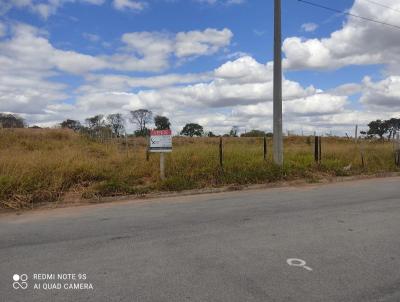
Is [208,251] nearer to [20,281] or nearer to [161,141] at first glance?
[20,281]

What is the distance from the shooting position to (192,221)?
295 inches

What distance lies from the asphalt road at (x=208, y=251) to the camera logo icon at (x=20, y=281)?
0.06 metres

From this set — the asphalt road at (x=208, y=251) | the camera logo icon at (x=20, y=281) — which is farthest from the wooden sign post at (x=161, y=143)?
Answer: the camera logo icon at (x=20, y=281)

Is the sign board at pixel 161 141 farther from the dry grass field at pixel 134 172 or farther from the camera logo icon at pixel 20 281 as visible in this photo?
the camera logo icon at pixel 20 281

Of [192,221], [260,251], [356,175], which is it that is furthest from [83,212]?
[356,175]

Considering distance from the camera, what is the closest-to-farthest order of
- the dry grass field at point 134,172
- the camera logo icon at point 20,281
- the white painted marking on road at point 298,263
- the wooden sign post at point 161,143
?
1. the camera logo icon at point 20,281
2. the white painted marking on road at point 298,263
3. the dry grass field at point 134,172
4. the wooden sign post at point 161,143

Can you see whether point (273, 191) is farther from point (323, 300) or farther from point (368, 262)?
point (323, 300)

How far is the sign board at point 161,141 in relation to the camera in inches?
482

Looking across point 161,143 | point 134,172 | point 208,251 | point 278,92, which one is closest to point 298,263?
point 208,251

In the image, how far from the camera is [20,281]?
15.1 feet

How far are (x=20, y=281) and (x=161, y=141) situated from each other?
7937 millimetres

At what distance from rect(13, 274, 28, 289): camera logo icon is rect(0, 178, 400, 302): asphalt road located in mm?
58

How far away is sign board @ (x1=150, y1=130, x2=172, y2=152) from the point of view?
12250mm

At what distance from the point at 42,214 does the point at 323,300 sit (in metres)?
6.57
